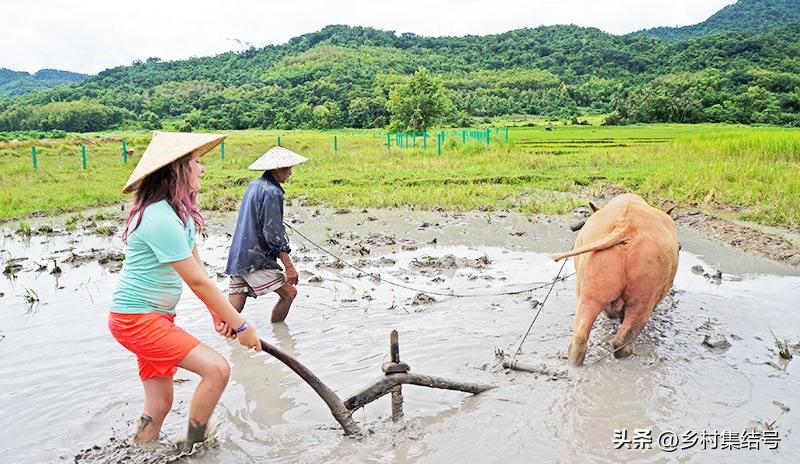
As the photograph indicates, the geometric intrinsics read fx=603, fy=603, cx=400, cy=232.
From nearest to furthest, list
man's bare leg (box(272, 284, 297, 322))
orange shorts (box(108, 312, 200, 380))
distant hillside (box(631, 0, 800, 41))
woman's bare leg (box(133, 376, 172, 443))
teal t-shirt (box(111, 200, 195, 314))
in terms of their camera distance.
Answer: teal t-shirt (box(111, 200, 195, 314)) < orange shorts (box(108, 312, 200, 380)) < woman's bare leg (box(133, 376, 172, 443)) < man's bare leg (box(272, 284, 297, 322)) < distant hillside (box(631, 0, 800, 41))

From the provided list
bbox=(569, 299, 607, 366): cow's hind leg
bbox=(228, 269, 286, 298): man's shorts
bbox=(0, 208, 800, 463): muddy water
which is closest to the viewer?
bbox=(0, 208, 800, 463): muddy water

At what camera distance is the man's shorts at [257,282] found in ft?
17.0

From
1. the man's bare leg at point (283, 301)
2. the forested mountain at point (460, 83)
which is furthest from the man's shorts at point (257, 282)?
the forested mountain at point (460, 83)

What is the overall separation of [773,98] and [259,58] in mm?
99358

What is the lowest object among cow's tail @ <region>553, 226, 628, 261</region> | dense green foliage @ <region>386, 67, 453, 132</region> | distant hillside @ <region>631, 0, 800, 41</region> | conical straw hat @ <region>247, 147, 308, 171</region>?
cow's tail @ <region>553, 226, 628, 261</region>

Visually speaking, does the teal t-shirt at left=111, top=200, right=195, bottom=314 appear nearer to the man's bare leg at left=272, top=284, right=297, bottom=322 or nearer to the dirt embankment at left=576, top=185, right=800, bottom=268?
the man's bare leg at left=272, top=284, right=297, bottom=322

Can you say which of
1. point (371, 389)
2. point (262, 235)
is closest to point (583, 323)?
point (371, 389)

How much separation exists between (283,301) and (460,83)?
9084cm

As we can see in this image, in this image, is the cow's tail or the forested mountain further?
the forested mountain


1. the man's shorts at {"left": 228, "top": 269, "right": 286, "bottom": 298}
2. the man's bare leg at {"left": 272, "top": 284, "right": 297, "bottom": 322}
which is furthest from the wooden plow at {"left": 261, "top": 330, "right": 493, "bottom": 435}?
the man's bare leg at {"left": 272, "top": 284, "right": 297, "bottom": 322}

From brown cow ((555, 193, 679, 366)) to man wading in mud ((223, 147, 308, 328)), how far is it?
7.76 feet

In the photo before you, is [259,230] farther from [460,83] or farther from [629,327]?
[460,83]

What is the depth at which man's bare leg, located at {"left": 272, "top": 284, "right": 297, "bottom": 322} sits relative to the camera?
548 centimetres

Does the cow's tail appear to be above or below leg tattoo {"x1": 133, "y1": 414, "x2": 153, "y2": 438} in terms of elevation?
above
